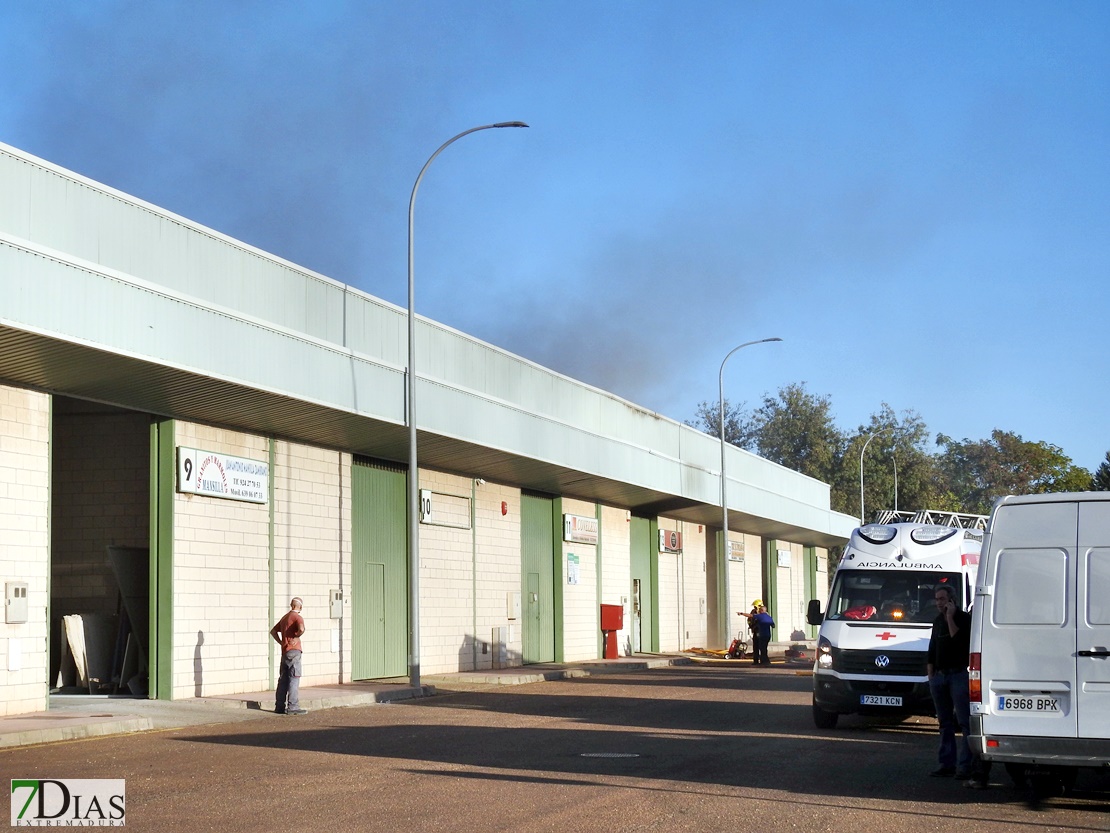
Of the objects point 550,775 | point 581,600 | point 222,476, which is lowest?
point 550,775

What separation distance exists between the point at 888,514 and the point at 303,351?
1021 centimetres

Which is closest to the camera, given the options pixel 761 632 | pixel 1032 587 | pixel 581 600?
pixel 1032 587

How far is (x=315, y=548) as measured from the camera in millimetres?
25453

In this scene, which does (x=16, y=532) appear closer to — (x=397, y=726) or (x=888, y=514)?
(x=397, y=726)

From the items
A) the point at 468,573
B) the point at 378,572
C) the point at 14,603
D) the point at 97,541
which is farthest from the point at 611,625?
the point at 14,603

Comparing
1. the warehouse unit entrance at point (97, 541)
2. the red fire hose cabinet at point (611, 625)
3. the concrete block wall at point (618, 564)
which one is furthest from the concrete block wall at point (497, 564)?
the warehouse unit entrance at point (97, 541)

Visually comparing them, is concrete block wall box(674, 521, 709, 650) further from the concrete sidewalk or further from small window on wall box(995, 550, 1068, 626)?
small window on wall box(995, 550, 1068, 626)

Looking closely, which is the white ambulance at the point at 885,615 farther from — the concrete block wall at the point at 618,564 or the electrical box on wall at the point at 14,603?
the concrete block wall at the point at 618,564

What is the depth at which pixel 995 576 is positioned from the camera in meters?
10.7

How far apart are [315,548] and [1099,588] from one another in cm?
1745

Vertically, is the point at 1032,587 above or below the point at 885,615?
above

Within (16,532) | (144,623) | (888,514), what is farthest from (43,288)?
(888,514)

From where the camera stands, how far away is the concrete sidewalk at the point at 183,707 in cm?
1617

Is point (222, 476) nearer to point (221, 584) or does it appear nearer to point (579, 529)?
point (221, 584)
